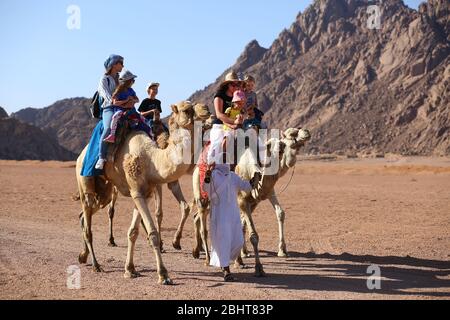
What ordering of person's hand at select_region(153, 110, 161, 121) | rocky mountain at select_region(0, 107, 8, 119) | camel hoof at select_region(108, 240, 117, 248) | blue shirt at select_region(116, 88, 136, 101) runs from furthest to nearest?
rocky mountain at select_region(0, 107, 8, 119) < camel hoof at select_region(108, 240, 117, 248) < person's hand at select_region(153, 110, 161, 121) < blue shirt at select_region(116, 88, 136, 101)

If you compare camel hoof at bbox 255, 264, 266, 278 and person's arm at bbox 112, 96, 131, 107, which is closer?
camel hoof at bbox 255, 264, 266, 278

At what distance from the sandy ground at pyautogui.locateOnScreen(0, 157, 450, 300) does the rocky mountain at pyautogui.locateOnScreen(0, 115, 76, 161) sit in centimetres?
7003

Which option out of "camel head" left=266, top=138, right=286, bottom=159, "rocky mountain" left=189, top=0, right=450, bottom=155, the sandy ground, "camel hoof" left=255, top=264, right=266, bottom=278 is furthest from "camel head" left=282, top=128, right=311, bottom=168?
"rocky mountain" left=189, top=0, right=450, bottom=155

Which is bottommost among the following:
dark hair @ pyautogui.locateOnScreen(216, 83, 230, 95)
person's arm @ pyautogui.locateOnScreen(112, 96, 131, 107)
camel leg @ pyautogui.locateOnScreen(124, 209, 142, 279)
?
camel leg @ pyautogui.locateOnScreen(124, 209, 142, 279)

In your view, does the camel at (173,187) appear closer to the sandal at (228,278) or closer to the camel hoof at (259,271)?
the sandal at (228,278)

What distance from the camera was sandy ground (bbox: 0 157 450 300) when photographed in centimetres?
814

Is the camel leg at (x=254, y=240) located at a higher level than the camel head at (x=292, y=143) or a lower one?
lower

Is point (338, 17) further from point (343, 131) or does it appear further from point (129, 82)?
point (129, 82)

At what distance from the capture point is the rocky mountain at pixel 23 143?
89.0 m

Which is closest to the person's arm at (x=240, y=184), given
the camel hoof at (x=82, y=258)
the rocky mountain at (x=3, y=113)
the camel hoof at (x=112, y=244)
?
the camel hoof at (x=82, y=258)

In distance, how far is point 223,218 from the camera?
902cm

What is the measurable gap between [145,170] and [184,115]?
108 cm

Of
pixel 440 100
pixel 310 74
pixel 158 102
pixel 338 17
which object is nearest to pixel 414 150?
pixel 440 100

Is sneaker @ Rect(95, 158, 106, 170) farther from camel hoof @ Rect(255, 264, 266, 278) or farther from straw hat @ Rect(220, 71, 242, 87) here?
camel hoof @ Rect(255, 264, 266, 278)
